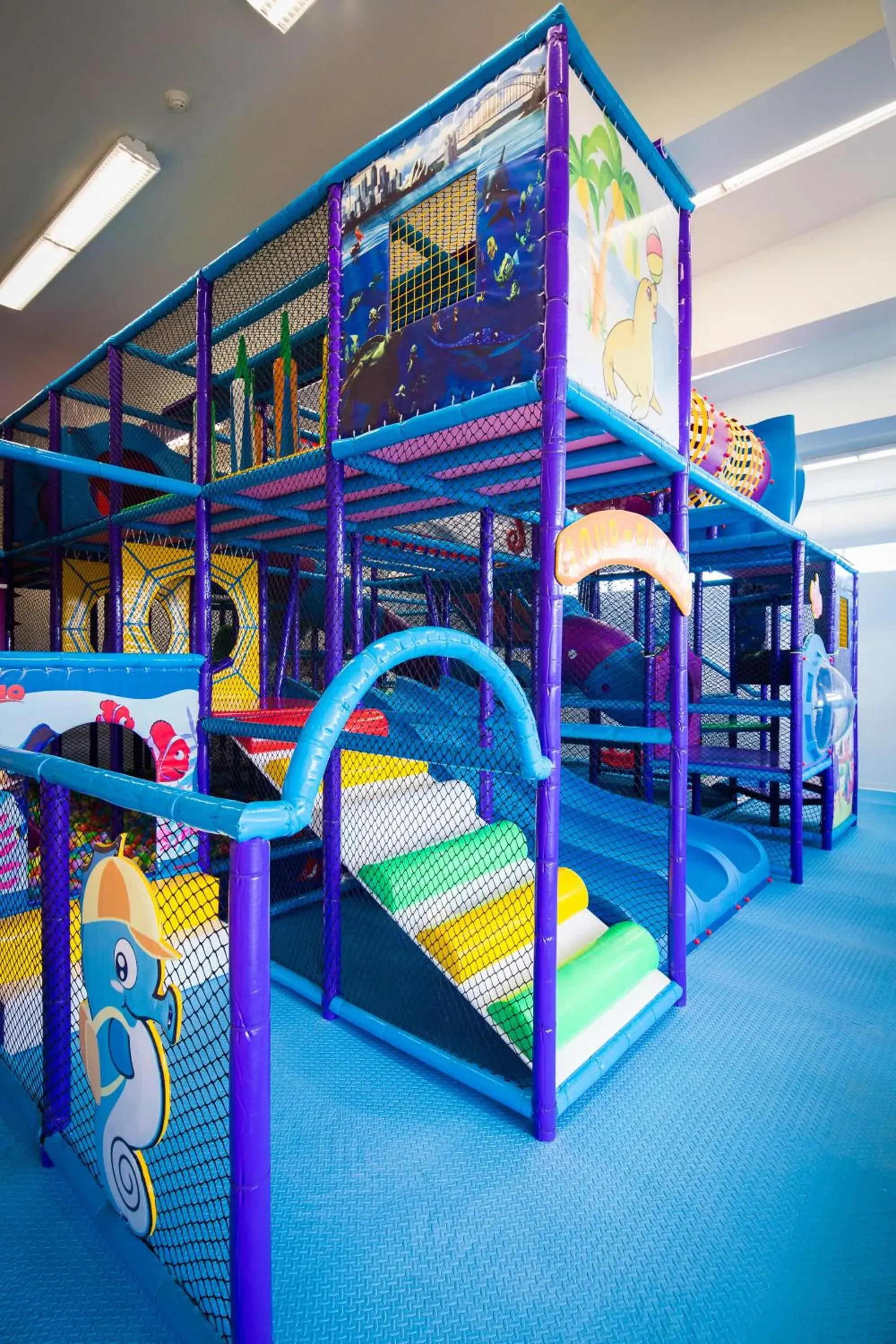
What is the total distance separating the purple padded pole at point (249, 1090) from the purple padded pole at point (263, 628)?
4.10m

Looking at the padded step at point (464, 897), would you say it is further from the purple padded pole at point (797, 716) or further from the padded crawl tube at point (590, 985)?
the purple padded pole at point (797, 716)

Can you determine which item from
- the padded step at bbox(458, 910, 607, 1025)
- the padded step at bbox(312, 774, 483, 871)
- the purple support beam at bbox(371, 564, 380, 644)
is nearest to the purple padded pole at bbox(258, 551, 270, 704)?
the purple support beam at bbox(371, 564, 380, 644)

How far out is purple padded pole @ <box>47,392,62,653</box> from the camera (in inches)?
166

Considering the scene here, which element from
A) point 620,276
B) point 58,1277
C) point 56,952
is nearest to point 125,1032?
point 56,952

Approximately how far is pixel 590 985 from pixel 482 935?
40cm

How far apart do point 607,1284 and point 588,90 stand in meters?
3.11

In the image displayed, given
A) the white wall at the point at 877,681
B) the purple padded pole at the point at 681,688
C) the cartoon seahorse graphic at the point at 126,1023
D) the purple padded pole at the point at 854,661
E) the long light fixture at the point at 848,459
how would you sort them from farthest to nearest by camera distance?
the white wall at the point at 877,681 < the long light fixture at the point at 848,459 < the purple padded pole at the point at 854,661 < the purple padded pole at the point at 681,688 < the cartoon seahorse graphic at the point at 126,1023

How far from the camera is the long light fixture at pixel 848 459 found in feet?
22.3

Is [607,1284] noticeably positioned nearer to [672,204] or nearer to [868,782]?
[672,204]

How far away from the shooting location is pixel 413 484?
267 centimetres

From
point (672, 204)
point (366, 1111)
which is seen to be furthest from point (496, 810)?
point (672, 204)

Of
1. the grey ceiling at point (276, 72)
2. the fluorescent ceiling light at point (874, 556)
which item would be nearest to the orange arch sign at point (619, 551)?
the grey ceiling at point (276, 72)

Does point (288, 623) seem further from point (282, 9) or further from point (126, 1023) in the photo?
point (126, 1023)

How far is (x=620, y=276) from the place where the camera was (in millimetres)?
2076
